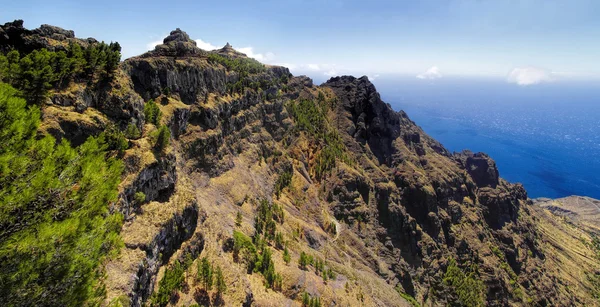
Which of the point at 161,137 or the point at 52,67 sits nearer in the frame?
the point at 52,67

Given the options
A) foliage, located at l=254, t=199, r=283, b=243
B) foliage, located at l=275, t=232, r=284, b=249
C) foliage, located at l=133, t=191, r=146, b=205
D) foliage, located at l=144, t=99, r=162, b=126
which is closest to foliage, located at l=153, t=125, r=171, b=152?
foliage, located at l=144, t=99, r=162, b=126

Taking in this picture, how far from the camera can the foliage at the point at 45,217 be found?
627 inches

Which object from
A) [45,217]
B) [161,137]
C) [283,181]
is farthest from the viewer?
[283,181]

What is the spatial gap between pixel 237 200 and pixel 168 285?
38200mm

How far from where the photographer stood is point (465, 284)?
105438mm

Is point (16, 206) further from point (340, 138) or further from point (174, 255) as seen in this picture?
point (340, 138)

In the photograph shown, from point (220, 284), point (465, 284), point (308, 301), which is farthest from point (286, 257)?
point (465, 284)

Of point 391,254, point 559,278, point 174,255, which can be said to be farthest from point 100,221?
point 559,278

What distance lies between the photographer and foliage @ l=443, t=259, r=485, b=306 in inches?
4012

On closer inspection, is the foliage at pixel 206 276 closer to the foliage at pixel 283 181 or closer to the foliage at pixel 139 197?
the foliage at pixel 139 197

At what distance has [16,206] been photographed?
15.9m

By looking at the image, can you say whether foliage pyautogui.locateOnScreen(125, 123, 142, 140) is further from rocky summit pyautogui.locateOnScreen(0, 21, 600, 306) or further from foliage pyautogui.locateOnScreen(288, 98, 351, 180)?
foliage pyautogui.locateOnScreen(288, 98, 351, 180)

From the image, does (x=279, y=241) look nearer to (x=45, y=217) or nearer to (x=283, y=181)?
(x=283, y=181)

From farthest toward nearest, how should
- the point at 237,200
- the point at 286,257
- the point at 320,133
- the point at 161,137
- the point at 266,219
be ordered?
1. the point at 320,133
2. the point at 237,200
3. the point at 266,219
4. the point at 286,257
5. the point at 161,137
